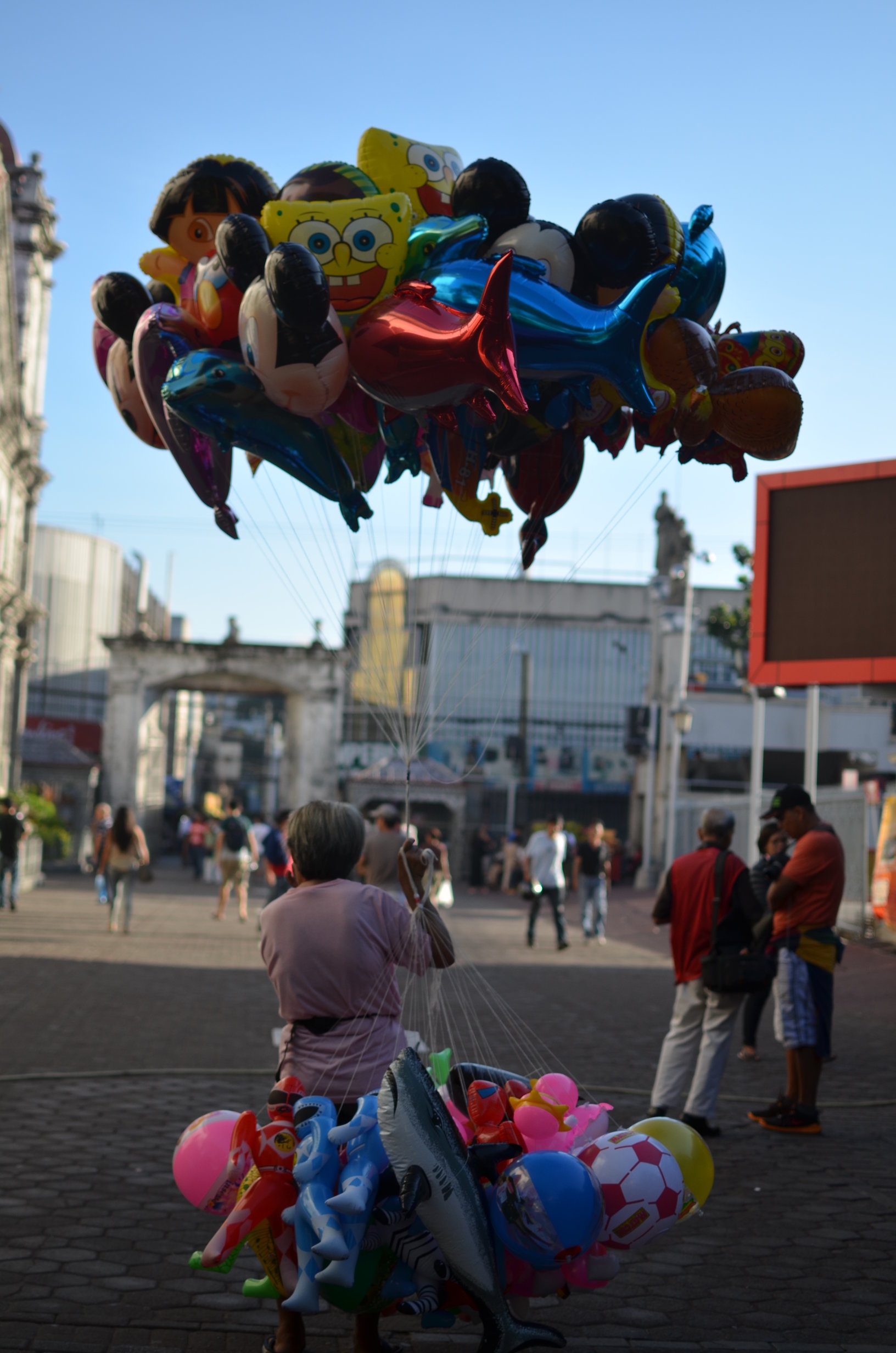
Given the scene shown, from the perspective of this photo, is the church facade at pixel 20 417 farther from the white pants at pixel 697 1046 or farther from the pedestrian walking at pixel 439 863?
the white pants at pixel 697 1046

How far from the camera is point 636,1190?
388 centimetres

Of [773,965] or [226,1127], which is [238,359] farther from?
[773,965]

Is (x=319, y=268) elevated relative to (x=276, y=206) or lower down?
lower down

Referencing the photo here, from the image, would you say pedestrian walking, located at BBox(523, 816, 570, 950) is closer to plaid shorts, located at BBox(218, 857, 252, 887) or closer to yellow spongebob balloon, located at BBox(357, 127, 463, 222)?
plaid shorts, located at BBox(218, 857, 252, 887)

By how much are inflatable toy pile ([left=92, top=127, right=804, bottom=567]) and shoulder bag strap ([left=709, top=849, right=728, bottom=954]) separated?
2.80 metres

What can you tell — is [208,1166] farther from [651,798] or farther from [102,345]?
[651,798]

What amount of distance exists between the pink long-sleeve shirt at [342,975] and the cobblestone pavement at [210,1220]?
904mm

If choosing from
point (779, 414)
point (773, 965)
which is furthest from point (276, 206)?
point (773, 965)

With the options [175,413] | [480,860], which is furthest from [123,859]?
[480,860]

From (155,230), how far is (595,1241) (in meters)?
4.03

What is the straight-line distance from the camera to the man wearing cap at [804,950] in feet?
24.3

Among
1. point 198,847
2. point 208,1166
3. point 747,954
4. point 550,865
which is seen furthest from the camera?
point 198,847

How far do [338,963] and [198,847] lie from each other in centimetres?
3012

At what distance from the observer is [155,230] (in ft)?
17.4
